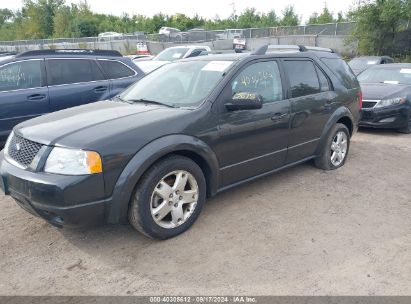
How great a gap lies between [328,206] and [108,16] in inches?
2593

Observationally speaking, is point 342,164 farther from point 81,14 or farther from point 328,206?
point 81,14

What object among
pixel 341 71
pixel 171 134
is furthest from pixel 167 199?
pixel 341 71

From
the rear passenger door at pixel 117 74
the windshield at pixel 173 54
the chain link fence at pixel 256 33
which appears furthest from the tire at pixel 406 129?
the chain link fence at pixel 256 33

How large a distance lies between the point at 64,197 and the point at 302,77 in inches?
125

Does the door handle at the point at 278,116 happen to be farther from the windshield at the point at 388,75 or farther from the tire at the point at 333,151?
the windshield at the point at 388,75

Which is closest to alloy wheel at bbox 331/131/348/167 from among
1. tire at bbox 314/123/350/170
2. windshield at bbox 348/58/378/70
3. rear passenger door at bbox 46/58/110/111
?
tire at bbox 314/123/350/170

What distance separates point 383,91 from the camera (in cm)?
765

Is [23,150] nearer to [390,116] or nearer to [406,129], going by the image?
[390,116]

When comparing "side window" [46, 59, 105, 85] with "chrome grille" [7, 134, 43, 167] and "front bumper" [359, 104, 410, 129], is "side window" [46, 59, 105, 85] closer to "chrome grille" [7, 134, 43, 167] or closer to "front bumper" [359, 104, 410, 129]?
"chrome grille" [7, 134, 43, 167]

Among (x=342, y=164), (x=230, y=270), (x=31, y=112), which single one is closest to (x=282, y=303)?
(x=230, y=270)

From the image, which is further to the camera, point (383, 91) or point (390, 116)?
point (383, 91)

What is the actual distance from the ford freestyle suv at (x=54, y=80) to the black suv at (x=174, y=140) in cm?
207

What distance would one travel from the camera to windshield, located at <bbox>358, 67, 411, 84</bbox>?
27.0 feet

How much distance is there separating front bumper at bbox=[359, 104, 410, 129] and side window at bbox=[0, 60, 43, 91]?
6.09 meters
